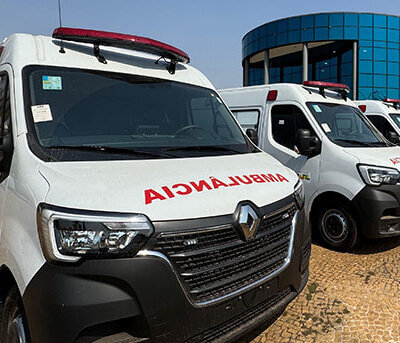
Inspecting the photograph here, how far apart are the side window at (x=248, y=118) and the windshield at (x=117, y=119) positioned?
245 cm

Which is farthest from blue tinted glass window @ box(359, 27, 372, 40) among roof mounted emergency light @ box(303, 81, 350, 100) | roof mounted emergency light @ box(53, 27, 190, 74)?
roof mounted emergency light @ box(53, 27, 190, 74)

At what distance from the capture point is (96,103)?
261 cm

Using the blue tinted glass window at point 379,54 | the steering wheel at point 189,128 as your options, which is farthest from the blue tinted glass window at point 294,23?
the steering wheel at point 189,128

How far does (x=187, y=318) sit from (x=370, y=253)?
3492 millimetres

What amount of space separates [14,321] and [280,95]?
180 inches

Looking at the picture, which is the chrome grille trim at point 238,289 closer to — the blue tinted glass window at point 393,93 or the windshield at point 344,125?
the windshield at point 344,125

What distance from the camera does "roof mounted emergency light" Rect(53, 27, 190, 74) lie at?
279 centimetres

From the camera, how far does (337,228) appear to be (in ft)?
15.0

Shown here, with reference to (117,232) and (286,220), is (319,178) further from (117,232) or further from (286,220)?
(117,232)

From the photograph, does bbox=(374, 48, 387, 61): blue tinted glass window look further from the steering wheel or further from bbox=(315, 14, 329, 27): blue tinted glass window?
the steering wheel

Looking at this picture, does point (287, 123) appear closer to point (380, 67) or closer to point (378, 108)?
point (378, 108)

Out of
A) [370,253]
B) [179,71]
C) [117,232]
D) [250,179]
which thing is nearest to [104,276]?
[117,232]

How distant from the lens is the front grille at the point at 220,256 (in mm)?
1810

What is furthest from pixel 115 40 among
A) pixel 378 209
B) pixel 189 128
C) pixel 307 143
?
pixel 378 209
